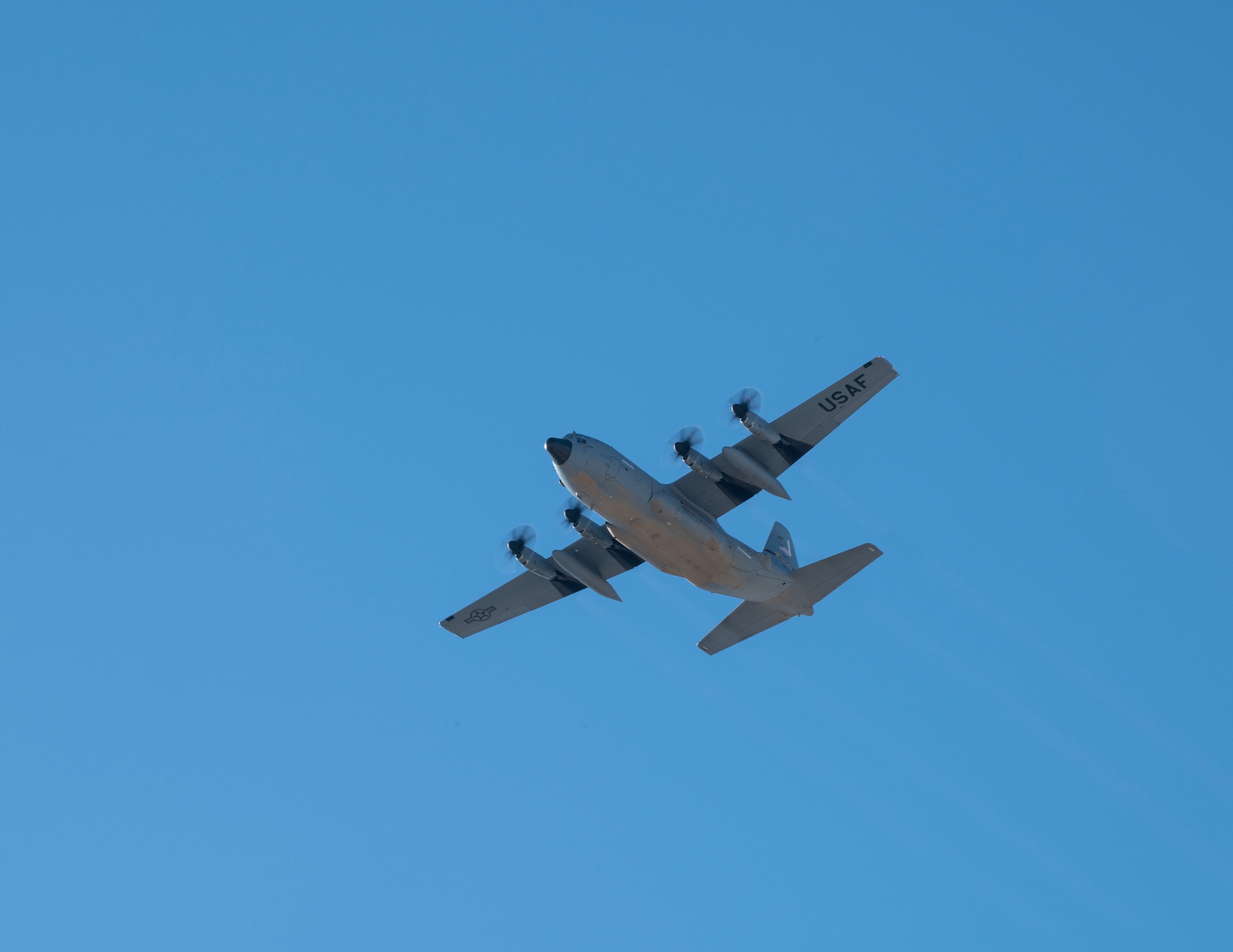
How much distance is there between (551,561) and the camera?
1731 inches

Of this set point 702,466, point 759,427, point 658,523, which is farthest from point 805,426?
point 658,523

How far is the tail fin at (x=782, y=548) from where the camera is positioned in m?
44.2

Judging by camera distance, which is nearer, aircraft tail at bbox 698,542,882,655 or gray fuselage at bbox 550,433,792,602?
gray fuselage at bbox 550,433,792,602

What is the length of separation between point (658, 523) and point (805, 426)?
571 centimetres

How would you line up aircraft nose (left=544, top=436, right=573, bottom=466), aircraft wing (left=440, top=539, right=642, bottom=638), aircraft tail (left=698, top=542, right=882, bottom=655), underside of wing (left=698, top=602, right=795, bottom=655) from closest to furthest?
aircraft nose (left=544, top=436, right=573, bottom=466), aircraft tail (left=698, top=542, right=882, bottom=655), underside of wing (left=698, top=602, right=795, bottom=655), aircraft wing (left=440, top=539, right=642, bottom=638)

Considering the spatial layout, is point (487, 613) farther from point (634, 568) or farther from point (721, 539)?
point (721, 539)

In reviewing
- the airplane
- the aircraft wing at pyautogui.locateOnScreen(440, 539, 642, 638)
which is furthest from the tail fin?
the aircraft wing at pyautogui.locateOnScreen(440, 539, 642, 638)

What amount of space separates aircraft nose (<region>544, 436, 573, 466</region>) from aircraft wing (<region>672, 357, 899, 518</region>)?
526 centimetres

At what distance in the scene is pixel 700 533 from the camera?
130 feet

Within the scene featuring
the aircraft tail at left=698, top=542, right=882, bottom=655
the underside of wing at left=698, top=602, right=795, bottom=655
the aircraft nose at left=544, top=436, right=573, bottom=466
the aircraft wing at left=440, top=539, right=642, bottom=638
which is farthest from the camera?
the aircraft wing at left=440, top=539, right=642, bottom=638

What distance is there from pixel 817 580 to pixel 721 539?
15.4 ft

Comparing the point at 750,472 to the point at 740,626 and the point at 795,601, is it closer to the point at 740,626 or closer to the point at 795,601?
the point at 795,601

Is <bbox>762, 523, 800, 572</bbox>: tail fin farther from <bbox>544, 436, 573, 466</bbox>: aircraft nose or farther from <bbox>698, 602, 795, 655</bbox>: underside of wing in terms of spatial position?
<bbox>544, 436, 573, 466</bbox>: aircraft nose

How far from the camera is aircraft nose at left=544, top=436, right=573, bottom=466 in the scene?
3747 centimetres
